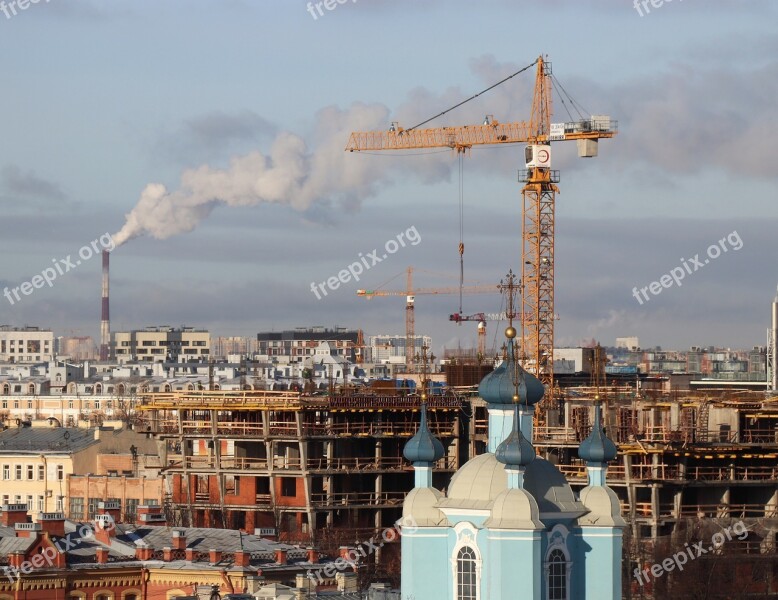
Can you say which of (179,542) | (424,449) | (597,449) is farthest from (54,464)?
(597,449)

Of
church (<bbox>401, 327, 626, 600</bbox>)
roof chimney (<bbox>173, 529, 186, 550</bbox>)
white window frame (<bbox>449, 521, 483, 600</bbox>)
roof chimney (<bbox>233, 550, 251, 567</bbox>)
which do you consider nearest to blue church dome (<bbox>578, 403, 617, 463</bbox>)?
church (<bbox>401, 327, 626, 600</bbox>)

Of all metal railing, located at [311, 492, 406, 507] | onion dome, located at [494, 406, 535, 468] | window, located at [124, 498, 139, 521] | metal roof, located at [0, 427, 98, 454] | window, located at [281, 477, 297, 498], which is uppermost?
metal roof, located at [0, 427, 98, 454]

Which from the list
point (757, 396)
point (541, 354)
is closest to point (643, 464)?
point (757, 396)

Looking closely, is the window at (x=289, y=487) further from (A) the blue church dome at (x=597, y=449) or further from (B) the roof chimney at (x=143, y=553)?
(A) the blue church dome at (x=597, y=449)

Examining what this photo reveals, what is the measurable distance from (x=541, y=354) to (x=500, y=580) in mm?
85544

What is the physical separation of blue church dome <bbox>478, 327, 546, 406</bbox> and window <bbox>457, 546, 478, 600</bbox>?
3585 mm

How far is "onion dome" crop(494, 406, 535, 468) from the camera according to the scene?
161 feet

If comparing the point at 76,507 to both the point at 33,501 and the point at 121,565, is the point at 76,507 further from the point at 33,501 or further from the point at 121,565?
the point at 121,565

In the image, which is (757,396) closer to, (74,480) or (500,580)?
(74,480)

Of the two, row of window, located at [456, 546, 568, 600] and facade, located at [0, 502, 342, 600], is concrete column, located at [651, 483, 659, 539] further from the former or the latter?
row of window, located at [456, 546, 568, 600]

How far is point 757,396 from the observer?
125 meters

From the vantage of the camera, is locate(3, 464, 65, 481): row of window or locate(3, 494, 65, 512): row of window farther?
locate(3, 464, 65, 481): row of window

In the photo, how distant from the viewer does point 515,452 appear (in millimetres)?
49000

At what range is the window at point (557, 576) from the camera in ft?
164
